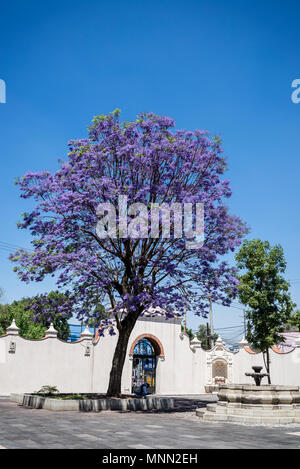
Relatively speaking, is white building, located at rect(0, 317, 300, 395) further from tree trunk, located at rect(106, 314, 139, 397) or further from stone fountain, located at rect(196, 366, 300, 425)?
stone fountain, located at rect(196, 366, 300, 425)

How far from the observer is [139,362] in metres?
29.4

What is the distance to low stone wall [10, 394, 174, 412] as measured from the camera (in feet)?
51.6

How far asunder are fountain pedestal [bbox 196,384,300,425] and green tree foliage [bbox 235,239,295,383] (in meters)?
11.8

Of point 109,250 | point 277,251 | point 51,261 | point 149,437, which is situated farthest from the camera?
point 277,251

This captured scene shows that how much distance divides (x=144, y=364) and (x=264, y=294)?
9787mm

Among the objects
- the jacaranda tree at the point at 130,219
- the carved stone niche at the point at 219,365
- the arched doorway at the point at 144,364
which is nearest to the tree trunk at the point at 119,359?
the jacaranda tree at the point at 130,219

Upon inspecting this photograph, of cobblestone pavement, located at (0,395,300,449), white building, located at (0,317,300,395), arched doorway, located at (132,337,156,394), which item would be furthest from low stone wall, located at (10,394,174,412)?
arched doorway, located at (132,337,156,394)

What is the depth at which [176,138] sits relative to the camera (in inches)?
696

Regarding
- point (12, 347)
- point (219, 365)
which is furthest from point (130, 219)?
point (219, 365)

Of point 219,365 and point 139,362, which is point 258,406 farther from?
point 219,365

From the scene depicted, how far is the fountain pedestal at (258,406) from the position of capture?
Answer: 1260 centimetres

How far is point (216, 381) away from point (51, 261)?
19.6m
